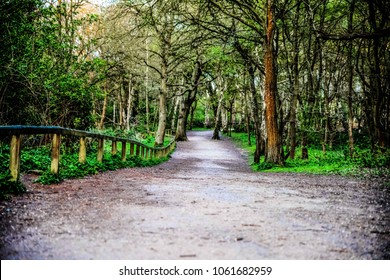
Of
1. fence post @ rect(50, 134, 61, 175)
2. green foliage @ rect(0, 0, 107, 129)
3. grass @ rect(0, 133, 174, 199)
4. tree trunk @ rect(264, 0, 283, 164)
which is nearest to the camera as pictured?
grass @ rect(0, 133, 174, 199)

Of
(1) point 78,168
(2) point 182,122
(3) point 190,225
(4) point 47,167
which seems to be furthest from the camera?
(2) point 182,122

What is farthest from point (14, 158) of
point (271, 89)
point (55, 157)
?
point (271, 89)

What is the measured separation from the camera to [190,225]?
4.12m

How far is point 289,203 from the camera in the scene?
573 cm

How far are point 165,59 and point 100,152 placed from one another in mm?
18314

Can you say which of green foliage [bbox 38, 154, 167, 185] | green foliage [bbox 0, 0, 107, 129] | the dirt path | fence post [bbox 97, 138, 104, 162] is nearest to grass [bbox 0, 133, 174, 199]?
green foliage [bbox 38, 154, 167, 185]

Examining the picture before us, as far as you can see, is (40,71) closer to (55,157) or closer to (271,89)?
(55,157)

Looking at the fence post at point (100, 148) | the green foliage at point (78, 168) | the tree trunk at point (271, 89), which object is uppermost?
the tree trunk at point (271, 89)

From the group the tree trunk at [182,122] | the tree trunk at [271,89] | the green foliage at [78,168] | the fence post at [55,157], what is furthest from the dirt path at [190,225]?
the tree trunk at [182,122]

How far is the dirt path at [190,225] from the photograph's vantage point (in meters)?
3.32

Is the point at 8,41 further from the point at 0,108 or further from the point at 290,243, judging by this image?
the point at 290,243

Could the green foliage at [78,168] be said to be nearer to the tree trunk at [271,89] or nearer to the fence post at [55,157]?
the fence post at [55,157]

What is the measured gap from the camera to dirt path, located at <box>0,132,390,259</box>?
10.9 ft

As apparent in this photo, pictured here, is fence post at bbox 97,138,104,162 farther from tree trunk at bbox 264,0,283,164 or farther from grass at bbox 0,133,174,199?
tree trunk at bbox 264,0,283,164
